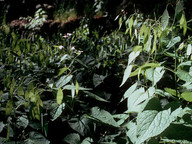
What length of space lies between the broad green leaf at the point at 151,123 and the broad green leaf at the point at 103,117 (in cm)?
28

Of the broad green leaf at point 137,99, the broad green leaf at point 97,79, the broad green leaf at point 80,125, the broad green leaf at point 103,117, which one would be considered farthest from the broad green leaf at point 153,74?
the broad green leaf at point 97,79

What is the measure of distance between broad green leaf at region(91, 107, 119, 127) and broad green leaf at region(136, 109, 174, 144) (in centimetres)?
28

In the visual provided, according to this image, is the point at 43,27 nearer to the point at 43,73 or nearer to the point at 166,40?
the point at 43,73

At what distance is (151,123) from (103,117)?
38 cm

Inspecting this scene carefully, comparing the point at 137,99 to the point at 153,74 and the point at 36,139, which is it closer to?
the point at 153,74

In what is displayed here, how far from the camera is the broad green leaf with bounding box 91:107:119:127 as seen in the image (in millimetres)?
1099

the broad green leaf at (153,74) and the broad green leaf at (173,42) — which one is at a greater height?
→ the broad green leaf at (173,42)

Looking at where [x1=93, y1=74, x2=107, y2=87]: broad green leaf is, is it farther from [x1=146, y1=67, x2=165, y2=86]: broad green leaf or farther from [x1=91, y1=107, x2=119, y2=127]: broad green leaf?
[x1=146, y1=67, x2=165, y2=86]: broad green leaf

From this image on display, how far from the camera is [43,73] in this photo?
60.6 inches

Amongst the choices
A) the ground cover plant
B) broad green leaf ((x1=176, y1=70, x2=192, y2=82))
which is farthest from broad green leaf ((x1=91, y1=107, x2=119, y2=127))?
broad green leaf ((x1=176, y1=70, x2=192, y2=82))

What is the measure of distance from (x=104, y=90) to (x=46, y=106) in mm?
533

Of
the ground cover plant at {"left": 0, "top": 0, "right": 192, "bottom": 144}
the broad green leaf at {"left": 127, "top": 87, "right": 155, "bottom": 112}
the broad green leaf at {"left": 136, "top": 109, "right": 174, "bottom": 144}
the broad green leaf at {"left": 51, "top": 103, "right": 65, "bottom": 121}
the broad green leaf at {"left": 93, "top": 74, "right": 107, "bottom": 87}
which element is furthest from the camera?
the broad green leaf at {"left": 93, "top": 74, "right": 107, "bottom": 87}

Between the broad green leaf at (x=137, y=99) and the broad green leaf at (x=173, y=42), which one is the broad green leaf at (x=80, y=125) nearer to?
the broad green leaf at (x=137, y=99)

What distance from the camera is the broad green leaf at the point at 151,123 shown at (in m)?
0.77
